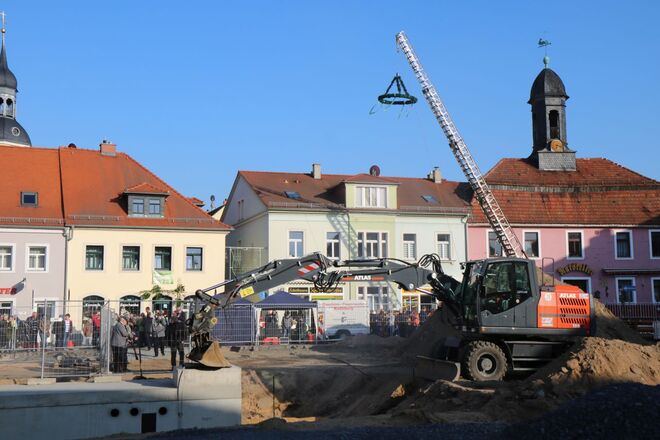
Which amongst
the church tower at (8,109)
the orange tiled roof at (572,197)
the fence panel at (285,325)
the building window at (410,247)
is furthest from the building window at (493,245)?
the church tower at (8,109)

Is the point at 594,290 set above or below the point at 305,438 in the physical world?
above

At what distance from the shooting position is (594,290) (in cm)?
4738

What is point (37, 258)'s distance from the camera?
38375 mm

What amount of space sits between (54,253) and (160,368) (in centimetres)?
1854

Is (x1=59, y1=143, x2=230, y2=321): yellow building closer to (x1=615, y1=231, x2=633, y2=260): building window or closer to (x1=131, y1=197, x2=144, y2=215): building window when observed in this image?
(x1=131, y1=197, x2=144, y2=215): building window

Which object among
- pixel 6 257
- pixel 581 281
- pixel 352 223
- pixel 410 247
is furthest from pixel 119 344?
pixel 581 281

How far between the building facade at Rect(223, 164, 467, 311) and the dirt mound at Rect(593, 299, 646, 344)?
17363 millimetres

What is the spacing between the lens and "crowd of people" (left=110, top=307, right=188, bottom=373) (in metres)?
20.6

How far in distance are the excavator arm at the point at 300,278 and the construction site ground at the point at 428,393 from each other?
2.14m

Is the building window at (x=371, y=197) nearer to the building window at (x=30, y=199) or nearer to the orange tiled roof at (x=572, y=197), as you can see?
the orange tiled roof at (x=572, y=197)

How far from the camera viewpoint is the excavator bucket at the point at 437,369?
59.2 ft

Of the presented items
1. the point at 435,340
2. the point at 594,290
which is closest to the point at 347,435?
the point at 435,340

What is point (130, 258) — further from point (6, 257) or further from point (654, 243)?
point (654, 243)

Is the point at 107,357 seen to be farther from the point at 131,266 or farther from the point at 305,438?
the point at 131,266
